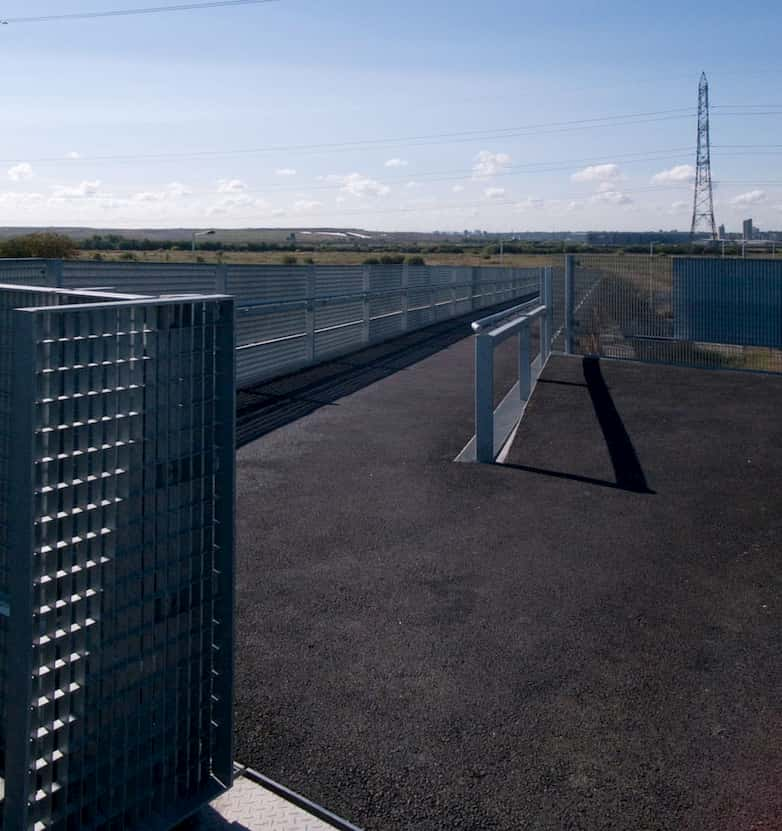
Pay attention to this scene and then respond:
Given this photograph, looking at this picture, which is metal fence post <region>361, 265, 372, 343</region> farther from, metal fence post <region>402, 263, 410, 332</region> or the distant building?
the distant building

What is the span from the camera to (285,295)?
1489 cm

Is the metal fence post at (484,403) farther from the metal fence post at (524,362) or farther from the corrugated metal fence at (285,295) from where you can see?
the corrugated metal fence at (285,295)

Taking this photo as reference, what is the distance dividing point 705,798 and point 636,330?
13.6 meters

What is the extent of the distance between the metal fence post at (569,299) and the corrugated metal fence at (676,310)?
0.05 feet

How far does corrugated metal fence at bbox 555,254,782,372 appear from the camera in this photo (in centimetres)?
1551

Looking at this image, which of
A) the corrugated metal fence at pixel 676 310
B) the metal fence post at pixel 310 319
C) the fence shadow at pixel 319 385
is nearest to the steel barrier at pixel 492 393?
the fence shadow at pixel 319 385

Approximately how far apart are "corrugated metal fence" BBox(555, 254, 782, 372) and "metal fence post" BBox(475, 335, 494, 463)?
A: 7749mm

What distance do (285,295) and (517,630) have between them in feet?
34.0

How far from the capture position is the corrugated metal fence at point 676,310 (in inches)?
611

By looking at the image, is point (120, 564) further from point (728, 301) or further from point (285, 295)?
point (728, 301)

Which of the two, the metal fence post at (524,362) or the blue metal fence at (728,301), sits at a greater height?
the blue metal fence at (728,301)

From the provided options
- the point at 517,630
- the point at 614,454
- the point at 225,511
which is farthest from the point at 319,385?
the point at 225,511

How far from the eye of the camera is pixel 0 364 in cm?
352

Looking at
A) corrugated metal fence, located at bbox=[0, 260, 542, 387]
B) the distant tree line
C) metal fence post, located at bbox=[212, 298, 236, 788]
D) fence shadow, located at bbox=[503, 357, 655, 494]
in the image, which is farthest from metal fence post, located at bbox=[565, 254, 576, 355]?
metal fence post, located at bbox=[212, 298, 236, 788]
